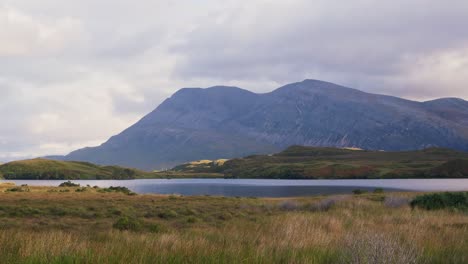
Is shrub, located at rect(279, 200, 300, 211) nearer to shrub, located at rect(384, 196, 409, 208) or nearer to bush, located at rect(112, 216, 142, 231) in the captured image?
shrub, located at rect(384, 196, 409, 208)

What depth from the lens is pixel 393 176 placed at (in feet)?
628

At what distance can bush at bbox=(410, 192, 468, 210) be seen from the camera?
3203 centimetres

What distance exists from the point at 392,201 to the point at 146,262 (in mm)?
31406

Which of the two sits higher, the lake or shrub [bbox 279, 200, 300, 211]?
shrub [bbox 279, 200, 300, 211]

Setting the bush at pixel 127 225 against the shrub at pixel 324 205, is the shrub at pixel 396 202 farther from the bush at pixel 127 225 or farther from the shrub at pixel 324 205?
the bush at pixel 127 225

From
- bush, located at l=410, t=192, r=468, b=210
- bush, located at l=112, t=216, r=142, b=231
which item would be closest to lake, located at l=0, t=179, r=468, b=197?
bush, located at l=410, t=192, r=468, b=210

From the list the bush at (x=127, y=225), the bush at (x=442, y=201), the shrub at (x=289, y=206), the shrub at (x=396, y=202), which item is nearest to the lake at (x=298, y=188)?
the shrub at (x=289, y=206)

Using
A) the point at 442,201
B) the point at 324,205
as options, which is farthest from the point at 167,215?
the point at 442,201

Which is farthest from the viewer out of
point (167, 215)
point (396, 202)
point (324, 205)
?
point (324, 205)

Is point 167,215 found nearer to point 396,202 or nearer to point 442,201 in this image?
point 396,202

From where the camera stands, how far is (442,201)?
32906 millimetres

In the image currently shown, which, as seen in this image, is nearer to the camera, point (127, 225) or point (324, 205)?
point (127, 225)

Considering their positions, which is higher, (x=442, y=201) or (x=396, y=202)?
(x=442, y=201)

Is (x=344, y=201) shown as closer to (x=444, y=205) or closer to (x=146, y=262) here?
(x=444, y=205)
